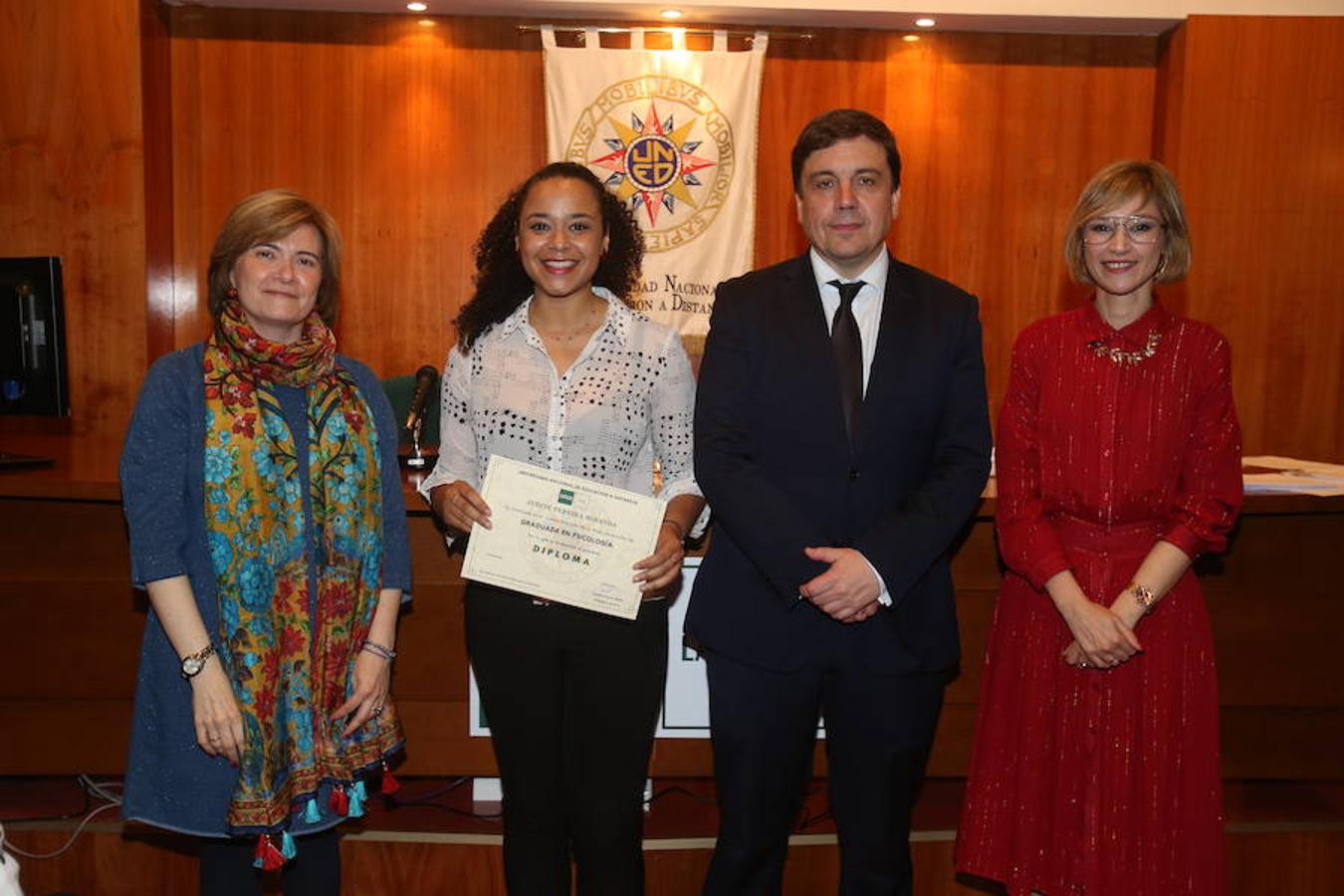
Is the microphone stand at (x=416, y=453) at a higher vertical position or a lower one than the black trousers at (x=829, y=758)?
higher

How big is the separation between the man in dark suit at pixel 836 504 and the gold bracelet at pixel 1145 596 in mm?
380

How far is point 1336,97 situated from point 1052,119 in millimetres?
1248

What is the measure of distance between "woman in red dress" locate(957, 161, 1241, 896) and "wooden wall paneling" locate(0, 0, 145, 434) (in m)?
4.27

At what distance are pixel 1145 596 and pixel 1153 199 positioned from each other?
79 centimetres

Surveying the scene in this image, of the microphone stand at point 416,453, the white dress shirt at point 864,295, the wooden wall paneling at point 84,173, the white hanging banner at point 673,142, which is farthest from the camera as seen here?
the white hanging banner at point 673,142

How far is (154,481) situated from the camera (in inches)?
74.5

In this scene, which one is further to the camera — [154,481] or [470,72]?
[470,72]

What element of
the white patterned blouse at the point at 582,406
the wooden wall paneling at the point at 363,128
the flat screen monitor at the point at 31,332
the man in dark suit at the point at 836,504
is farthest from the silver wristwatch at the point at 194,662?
the wooden wall paneling at the point at 363,128

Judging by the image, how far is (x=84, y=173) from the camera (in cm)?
499

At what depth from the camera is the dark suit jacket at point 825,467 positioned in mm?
2051

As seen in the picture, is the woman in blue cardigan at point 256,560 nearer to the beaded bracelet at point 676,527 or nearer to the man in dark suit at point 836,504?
the beaded bracelet at point 676,527

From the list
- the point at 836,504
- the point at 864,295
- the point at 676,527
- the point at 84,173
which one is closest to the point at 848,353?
the point at 864,295

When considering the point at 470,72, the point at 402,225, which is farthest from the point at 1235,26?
the point at 402,225

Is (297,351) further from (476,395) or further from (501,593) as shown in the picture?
(501,593)
